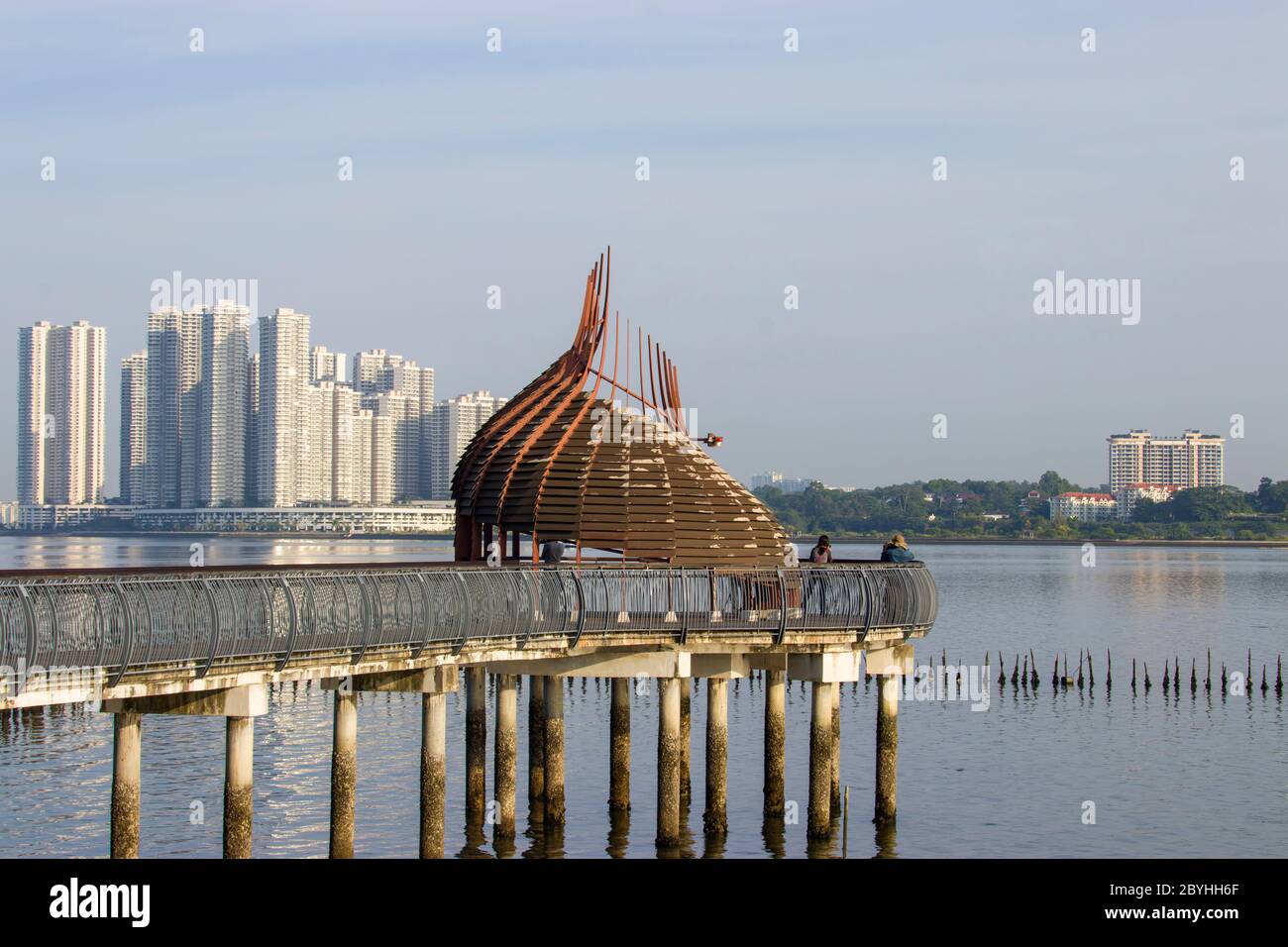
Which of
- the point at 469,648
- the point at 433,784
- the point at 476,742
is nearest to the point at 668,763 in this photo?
the point at 476,742

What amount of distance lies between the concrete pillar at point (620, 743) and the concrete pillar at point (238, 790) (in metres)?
14.6

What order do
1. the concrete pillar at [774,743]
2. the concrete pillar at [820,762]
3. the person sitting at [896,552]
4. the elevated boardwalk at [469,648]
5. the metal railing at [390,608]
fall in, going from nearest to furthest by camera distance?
the metal railing at [390,608] < the elevated boardwalk at [469,648] < the concrete pillar at [820,762] < the concrete pillar at [774,743] < the person sitting at [896,552]

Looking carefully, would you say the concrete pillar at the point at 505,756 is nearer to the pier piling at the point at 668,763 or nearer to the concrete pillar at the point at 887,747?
the pier piling at the point at 668,763

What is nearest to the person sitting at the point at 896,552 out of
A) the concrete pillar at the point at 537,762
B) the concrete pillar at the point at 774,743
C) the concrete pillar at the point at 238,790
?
the concrete pillar at the point at 774,743

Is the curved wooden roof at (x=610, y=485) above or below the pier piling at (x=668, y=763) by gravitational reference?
above

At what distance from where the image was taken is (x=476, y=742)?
46312mm

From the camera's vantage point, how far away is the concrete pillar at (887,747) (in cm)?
4634

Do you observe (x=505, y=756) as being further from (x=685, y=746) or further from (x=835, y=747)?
(x=685, y=746)

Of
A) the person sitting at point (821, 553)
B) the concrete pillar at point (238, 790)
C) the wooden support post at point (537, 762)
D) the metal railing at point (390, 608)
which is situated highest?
the person sitting at point (821, 553)

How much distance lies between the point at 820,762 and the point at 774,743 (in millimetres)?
2493

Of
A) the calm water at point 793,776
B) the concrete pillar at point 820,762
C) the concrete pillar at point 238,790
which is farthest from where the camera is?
the calm water at point 793,776

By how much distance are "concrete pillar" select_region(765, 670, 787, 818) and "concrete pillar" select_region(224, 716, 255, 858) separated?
16.6m
